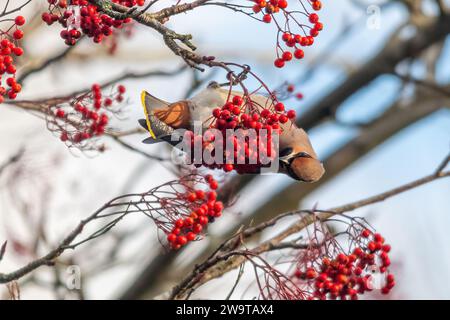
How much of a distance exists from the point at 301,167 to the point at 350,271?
1040 millimetres

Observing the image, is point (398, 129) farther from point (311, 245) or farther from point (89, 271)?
point (311, 245)

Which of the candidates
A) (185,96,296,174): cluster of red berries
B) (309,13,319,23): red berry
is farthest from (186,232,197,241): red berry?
(309,13,319,23): red berry

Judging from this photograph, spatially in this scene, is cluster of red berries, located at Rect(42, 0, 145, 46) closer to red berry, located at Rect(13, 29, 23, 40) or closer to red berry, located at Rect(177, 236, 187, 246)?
red berry, located at Rect(13, 29, 23, 40)

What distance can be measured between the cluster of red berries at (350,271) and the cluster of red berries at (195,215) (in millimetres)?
486

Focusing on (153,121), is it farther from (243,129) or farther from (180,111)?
(243,129)

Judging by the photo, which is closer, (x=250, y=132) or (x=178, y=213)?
(x=250, y=132)

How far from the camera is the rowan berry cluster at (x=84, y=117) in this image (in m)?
3.55

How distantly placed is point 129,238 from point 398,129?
2.86 m

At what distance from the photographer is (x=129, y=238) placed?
6.74 metres

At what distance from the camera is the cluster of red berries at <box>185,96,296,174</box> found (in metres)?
2.83

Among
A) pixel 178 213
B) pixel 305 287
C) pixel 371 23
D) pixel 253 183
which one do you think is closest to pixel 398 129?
pixel 253 183

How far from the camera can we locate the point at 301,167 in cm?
414

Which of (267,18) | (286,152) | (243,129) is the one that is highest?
(286,152)

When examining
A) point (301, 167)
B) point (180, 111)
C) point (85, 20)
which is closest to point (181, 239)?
point (180, 111)
